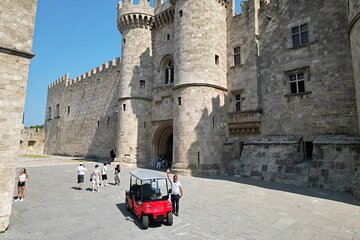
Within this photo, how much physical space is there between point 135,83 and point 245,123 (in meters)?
10.1

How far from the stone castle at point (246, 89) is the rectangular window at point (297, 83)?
0.19 ft

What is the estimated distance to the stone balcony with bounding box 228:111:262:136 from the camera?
14007 millimetres

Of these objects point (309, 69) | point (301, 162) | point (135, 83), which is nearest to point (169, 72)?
point (135, 83)

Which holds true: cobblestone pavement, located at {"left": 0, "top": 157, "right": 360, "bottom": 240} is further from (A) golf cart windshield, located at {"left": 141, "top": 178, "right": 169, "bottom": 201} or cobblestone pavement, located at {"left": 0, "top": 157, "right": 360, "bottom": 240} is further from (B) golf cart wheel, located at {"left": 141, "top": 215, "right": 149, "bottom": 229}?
(A) golf cart windshield, located at {"left": 141, "top": 178, "right": 169, "bottom": 201}

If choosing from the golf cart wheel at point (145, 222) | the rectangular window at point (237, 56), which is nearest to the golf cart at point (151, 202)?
the golf cart wheel at point (145, 222)

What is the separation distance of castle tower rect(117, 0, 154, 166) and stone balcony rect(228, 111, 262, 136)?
757 cm

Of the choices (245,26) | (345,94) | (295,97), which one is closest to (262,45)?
(245,26)

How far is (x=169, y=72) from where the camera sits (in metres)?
18.6

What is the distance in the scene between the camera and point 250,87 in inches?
571

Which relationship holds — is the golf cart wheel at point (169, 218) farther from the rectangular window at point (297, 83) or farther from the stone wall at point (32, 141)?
the stone wall at point (32, 141)

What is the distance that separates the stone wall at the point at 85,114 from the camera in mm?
24891

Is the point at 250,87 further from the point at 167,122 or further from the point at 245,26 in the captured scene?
the point at 167,122

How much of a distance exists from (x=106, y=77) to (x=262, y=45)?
18.0 metres

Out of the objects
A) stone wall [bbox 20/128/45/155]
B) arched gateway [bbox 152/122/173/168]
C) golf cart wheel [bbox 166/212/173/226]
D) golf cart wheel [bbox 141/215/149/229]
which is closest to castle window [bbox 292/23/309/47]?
arched gateway [bbox 152/122/173/168]
